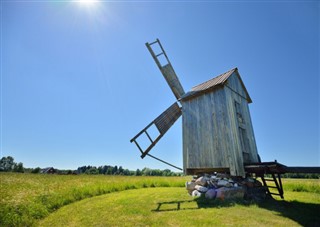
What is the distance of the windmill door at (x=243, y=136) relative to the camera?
982 centimetres

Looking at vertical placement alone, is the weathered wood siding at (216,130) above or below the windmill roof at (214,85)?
below

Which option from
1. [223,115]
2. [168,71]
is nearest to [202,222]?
[223,115]

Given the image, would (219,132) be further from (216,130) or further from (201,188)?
(201,188)

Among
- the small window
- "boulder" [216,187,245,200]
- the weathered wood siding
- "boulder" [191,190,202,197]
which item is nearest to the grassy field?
"boulder" [216,187,245,200]

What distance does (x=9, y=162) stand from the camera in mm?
101375

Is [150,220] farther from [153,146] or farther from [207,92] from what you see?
[207,92]

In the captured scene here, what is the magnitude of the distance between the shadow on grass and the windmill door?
2349mm

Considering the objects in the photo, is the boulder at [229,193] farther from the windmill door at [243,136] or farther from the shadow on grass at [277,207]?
the windmill door at [243,136]

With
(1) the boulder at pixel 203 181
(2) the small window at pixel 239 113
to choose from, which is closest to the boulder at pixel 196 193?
(1) the boulder at pixel 203 181

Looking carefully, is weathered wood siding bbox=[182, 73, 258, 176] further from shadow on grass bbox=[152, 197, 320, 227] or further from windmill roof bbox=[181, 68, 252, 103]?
shadow on grass bbox=[152, 197, 320, 227]

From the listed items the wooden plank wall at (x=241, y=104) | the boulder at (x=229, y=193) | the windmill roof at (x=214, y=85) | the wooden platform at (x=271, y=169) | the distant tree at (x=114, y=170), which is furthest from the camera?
the distant tree at (x=114, y=170)

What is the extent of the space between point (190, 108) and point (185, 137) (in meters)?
1.97

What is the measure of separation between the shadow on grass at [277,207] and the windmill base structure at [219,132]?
4.03 ft

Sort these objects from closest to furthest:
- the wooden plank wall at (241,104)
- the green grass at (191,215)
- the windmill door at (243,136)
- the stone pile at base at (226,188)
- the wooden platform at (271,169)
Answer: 1. the green grass at (191,215)
2. the wooden platform at (271,169)
3. the stone pile at base at (226,188)
4. the windmill door at (243,136)
5. the wooden plank wall at (241,104)
